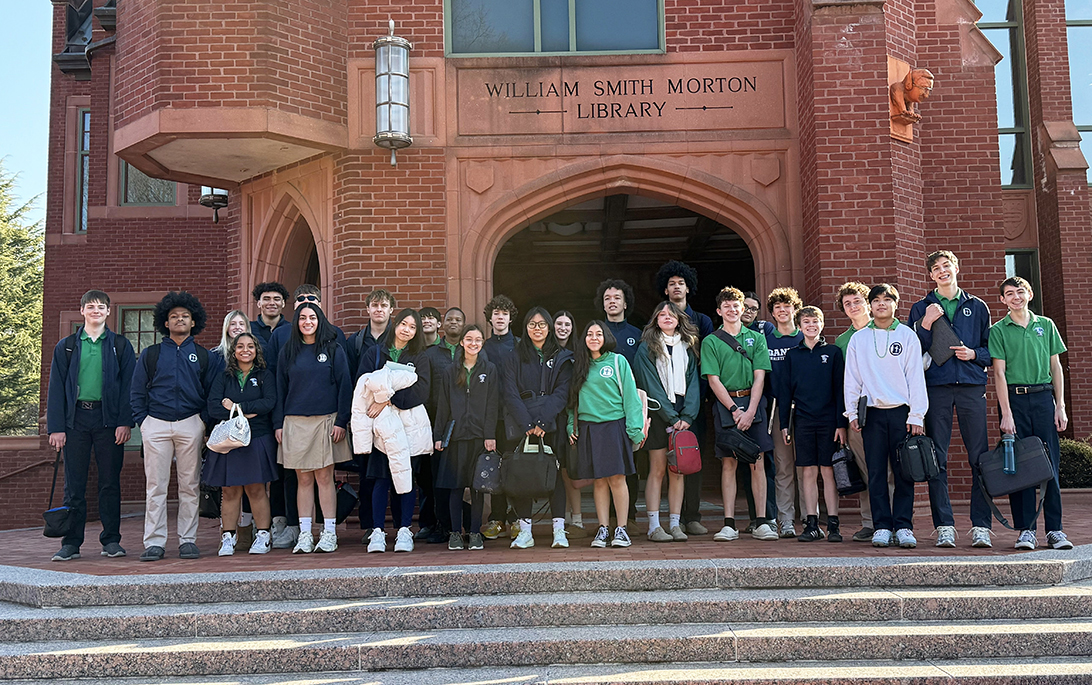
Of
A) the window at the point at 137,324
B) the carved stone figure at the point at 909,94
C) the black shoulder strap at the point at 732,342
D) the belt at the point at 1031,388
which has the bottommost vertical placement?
the belt at the point at 1031,388

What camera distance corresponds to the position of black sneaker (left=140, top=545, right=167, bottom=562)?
6.91m

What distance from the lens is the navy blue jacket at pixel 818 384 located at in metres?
7.07

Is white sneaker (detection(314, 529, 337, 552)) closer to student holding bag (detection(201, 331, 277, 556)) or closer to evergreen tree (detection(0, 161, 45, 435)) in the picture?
student holding bag (detection(201, 331, 277, 556))

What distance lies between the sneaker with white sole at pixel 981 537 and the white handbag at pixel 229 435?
17.5ft

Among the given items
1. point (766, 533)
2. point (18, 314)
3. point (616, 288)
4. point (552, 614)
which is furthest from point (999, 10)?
point (18, 314)

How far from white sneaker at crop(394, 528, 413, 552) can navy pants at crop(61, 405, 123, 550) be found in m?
2.28

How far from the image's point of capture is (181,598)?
569 centimetres

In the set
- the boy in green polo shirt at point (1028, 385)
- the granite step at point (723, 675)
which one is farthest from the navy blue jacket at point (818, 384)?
the granite step at point (723, 675)

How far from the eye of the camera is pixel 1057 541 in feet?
21.2

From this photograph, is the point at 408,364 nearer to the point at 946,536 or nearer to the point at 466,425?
the point at 466,425

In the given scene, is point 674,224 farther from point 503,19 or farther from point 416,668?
point 416,668

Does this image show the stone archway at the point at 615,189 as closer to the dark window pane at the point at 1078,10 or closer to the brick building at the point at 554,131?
the brick building at the point at 554,131

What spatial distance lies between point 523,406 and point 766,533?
212 centimetres

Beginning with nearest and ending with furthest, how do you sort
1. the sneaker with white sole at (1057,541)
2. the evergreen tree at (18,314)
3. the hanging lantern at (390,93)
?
the sneaker with white sole at (1057,541)
the hanging lantern at (390,93)
the evergreen tree at (18,314)
